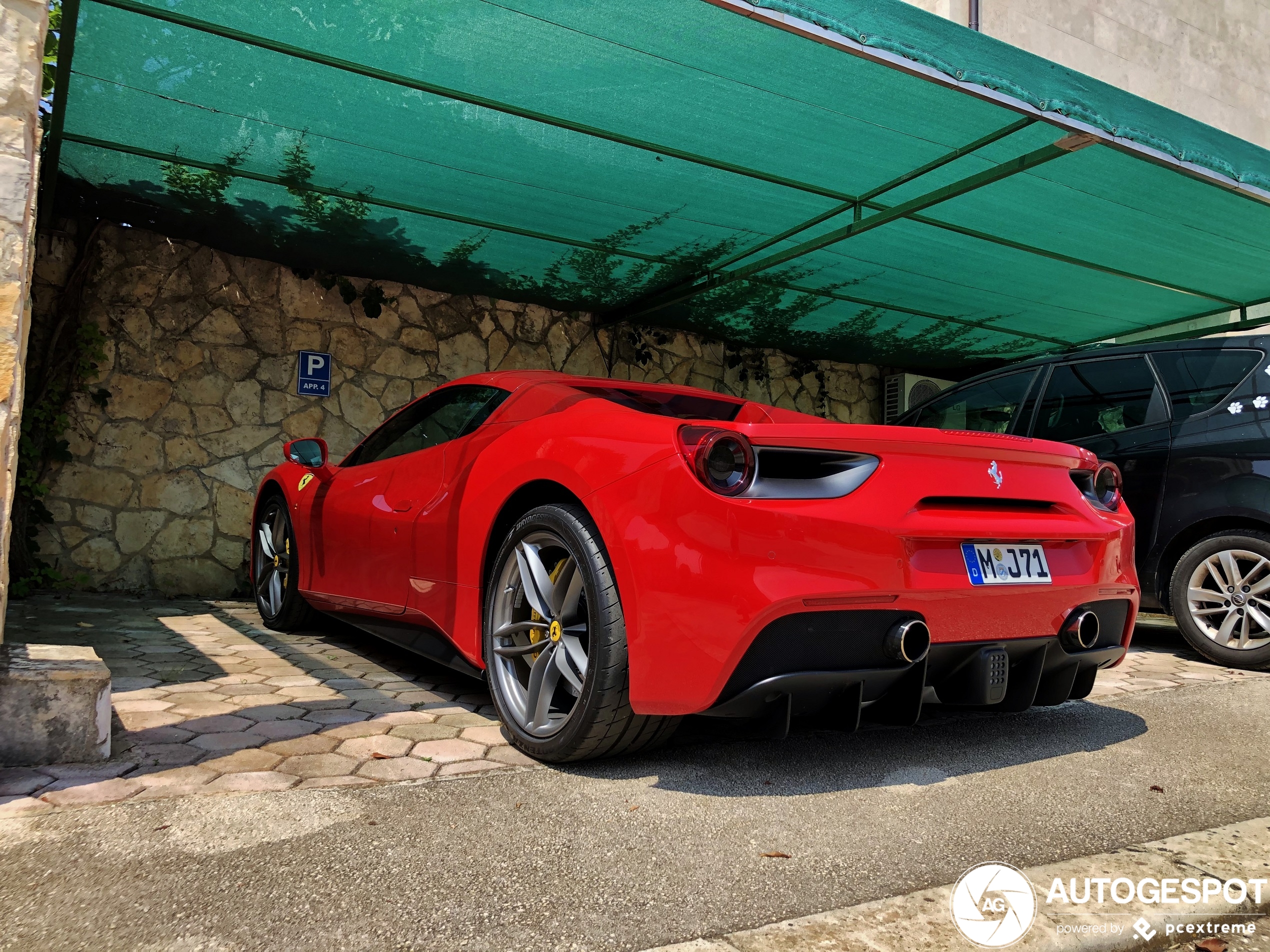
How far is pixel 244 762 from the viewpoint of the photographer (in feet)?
8.14

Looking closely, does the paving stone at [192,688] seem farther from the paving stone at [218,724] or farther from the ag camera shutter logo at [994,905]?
the ag camera shutter logo at [994,905]

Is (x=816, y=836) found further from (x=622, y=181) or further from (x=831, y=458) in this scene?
(x=622, y=181)

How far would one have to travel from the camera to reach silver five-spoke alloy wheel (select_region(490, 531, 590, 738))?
2.50m

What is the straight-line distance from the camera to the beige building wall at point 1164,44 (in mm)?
9883

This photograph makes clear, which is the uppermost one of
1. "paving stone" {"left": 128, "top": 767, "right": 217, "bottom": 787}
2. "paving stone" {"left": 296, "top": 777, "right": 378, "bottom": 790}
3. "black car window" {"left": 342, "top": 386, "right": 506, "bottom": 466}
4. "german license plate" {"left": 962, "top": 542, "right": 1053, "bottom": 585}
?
"black car window" {"left": 342, "top": 386, "right": 506, "bottom": 466}

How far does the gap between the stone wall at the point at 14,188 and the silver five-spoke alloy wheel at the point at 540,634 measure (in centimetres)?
135

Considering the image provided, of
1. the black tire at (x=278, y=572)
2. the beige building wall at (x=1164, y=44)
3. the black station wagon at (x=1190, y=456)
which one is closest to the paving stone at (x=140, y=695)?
the black tire at (x=278, y=572)

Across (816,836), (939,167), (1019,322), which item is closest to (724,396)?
(816,836)

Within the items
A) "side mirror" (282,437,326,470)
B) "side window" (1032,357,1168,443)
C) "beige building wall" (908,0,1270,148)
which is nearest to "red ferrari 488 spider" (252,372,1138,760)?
"side mirror" (282,437,326,470)

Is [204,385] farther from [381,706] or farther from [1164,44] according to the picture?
[1164,44]

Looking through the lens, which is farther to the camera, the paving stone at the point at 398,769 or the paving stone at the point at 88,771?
the paving stone at the point at 398,769

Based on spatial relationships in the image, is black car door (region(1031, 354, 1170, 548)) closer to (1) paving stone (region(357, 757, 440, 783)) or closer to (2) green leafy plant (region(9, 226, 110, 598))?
(1) paving stone (region(357, 757, 440, 783))

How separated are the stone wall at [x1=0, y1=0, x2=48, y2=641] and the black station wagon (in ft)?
14.4

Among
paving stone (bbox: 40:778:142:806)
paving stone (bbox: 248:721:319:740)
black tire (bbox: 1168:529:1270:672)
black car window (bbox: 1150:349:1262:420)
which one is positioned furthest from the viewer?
black car window (bbox: 1150:349:1262:420)
